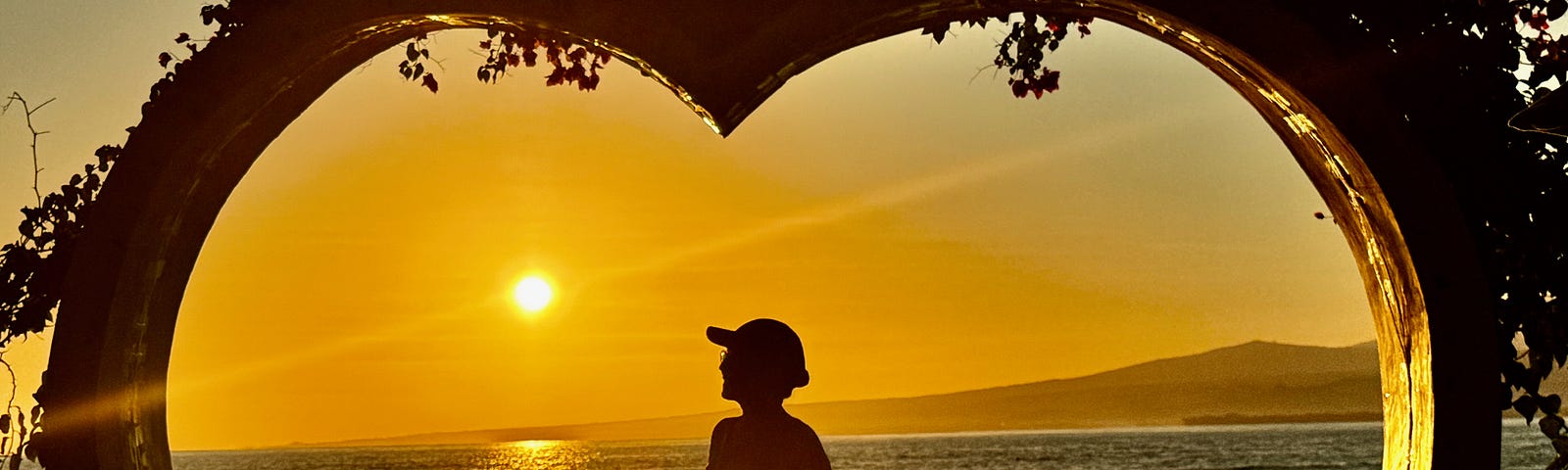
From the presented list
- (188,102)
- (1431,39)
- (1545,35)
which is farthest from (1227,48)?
(188,102)

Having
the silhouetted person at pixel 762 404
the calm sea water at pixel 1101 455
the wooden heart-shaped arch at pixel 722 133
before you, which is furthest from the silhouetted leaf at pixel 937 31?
Result: the calm sea water at pixel 1101 455

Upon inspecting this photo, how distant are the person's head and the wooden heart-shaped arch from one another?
58 centimetres

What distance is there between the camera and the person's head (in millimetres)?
3107

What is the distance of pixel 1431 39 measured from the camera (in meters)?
3.23

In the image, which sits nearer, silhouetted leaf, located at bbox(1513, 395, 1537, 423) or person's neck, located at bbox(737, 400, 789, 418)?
person's neck, located at bbox(737, 400, 789, 418)

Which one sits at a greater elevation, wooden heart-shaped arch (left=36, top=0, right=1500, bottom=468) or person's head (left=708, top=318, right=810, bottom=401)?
wooden heart-shaped arch (left=36, top=0, right=1500, bottom=468)

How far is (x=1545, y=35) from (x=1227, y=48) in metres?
1.00

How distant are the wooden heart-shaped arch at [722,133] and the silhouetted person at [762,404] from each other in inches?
23.5

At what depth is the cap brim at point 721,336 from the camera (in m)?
3.15

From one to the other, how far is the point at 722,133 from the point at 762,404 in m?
0.73

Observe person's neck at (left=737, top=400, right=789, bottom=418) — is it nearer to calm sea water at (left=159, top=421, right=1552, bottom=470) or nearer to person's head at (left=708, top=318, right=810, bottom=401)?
person's head at (left=708, top=318, right=810, bottom=401)

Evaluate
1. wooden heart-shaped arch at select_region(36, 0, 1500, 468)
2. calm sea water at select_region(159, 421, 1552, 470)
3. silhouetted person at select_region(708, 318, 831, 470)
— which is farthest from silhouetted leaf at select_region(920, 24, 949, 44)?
calm sea water at select_region(159, 421, 1552, 470)

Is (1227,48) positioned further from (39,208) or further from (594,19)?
(39,208)

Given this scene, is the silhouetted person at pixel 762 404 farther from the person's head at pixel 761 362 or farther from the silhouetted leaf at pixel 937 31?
the silhouetted leaf at pixel 937 31
